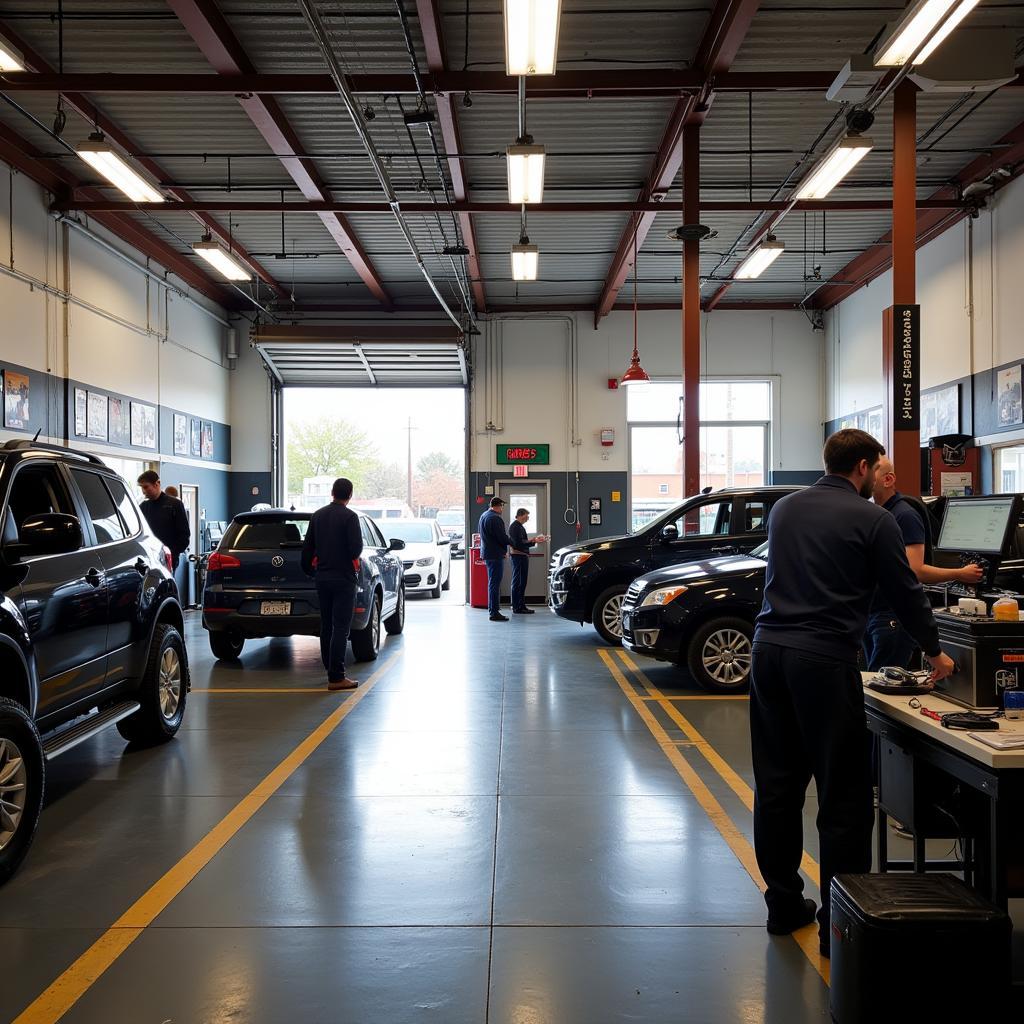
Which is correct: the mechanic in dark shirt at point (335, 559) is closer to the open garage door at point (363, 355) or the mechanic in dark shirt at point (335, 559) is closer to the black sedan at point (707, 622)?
the black sedan at point (707, 622)

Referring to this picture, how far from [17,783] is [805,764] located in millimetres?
3295

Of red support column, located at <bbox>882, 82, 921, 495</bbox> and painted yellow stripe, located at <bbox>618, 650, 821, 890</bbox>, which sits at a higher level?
red support column, located at <bbox>882, 82, 921, 495</bbox>

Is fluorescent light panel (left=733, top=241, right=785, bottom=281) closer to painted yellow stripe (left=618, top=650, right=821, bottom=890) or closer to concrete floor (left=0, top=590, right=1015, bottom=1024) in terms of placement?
painted yellow stripe (left=618, top=650, right=821, bottom=890)

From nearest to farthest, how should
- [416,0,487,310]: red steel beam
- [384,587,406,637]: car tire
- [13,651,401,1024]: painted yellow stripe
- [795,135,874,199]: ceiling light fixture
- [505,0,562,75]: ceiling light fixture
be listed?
1. [13,651,401,1024]: painted yellow stripe
2. [505,0,562,75]: ceiling light fixture
3. [416,0,487,310]: red steel beam
4. [795,135,874,199]: ceiling light fixture
5. [384,587,406,637]: car tire

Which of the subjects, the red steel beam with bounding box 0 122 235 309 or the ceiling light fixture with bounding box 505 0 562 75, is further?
the red steel beam with bounding box 0 122 235 309

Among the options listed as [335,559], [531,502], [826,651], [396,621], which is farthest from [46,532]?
[531,502]

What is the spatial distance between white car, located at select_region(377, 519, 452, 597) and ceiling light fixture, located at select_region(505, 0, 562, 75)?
1139 centimetres

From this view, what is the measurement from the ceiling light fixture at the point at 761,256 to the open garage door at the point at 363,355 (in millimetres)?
6031

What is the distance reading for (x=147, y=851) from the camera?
418 centimetres

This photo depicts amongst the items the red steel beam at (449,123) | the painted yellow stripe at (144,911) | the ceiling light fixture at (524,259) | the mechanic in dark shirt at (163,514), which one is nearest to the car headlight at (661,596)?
the painted yellow stripe at (144,911)

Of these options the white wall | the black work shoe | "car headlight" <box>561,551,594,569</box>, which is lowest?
the black work shoe

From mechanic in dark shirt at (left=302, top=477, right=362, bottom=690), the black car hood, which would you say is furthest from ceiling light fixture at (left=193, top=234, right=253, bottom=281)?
the black car hood

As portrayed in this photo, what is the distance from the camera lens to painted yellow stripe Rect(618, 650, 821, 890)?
4059 mm

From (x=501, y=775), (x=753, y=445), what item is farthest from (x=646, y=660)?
(x=753, y=445)
